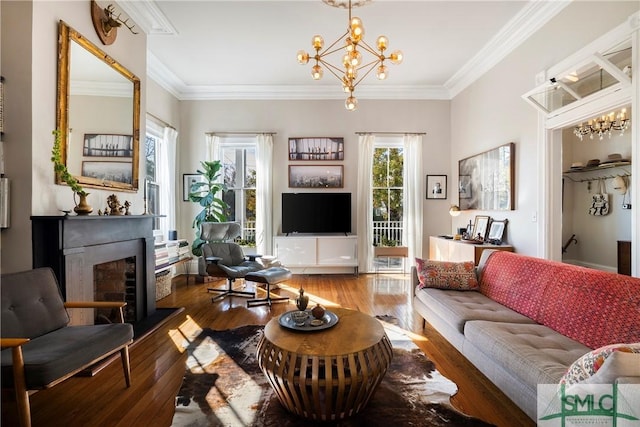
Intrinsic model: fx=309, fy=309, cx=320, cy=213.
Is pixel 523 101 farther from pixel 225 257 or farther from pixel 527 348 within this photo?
pixel 225 257

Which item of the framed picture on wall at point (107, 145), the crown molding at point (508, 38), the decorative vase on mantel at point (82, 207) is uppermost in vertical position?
the crown molding at point (508, 38)

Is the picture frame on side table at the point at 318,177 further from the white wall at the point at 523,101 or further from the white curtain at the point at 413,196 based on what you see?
the white wall at the point at 523,101

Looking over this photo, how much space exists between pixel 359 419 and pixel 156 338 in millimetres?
2126

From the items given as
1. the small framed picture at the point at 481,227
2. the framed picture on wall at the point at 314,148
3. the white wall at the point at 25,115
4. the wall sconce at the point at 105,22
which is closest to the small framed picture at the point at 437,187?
the small framed picture at the point at 481,227

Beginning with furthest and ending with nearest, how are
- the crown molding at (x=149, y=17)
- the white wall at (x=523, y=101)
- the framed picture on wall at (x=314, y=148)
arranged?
1. the framed picture on wall at (x=314, y=148)
2. the crown molding at (x=149, y=17)
3. the white wall at (x=523, y=101)

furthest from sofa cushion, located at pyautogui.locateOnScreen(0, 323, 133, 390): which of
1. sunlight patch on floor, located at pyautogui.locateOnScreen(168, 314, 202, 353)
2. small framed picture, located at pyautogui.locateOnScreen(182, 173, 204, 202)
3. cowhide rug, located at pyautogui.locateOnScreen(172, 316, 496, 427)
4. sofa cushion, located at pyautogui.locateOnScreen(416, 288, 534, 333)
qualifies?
small framed picture, located at pyautogui.locateOnScreen(182, 173, 204, 202)

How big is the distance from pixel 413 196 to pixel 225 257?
11.4 feet

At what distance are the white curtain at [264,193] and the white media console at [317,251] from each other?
0.85ft

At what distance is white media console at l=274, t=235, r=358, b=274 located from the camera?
551 cm

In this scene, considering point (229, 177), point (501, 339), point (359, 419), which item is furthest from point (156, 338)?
point (229, 177)

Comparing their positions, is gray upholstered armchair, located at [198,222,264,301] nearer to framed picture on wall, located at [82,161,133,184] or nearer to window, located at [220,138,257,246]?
window, located at [220,138,257,246]

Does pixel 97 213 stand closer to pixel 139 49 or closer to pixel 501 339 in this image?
pixel 139 49

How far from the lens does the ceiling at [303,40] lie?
341cm

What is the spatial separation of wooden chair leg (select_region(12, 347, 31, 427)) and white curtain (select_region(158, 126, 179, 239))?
387 cm
